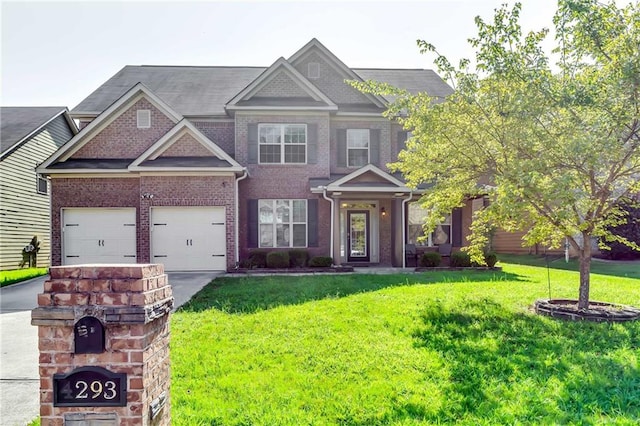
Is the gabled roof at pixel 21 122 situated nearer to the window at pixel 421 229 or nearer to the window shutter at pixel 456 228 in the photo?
the window at pixel 421 229

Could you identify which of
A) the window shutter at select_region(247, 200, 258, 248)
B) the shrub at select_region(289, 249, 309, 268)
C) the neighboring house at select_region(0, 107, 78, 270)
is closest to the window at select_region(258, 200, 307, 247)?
the window shutter at select_region(247, 200, 258, 248)

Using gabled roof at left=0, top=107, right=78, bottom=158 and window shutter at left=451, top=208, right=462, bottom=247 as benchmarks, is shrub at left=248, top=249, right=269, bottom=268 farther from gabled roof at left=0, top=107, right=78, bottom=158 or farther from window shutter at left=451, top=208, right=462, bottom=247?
gabled roof at left=0, top=107, right=78, bottom=158

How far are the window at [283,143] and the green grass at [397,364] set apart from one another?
7.78 m

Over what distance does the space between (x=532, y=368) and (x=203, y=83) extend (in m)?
17.6

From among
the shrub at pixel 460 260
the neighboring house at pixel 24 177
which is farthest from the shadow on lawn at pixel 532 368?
the neighboring house at pixel 24 177

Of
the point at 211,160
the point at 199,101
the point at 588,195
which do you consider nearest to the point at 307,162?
the point at 211,160

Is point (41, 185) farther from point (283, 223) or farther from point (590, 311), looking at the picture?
point (590, 311)

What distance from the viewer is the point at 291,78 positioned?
15148 mm

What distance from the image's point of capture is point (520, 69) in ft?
21.3

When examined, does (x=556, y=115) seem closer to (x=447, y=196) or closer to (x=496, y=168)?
(x=496, y=168)

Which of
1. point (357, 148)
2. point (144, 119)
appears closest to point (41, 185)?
point (144, 119)

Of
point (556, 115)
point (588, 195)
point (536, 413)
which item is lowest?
point (536, 413)

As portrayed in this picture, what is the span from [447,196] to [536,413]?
5.13 meters

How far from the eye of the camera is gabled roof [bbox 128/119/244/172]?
13.1 m
